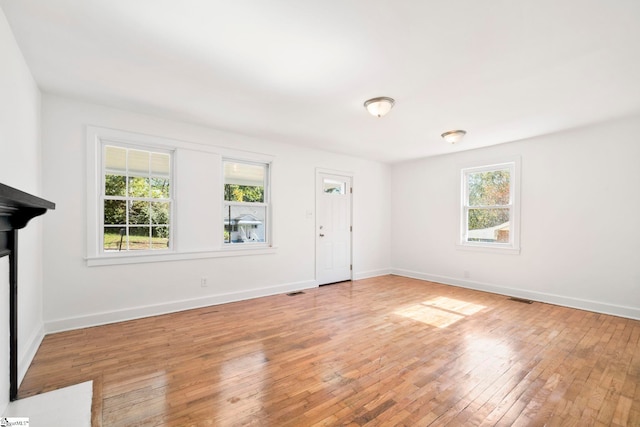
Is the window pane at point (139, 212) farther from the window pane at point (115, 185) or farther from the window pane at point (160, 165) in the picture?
the window pane at point (160, 165)

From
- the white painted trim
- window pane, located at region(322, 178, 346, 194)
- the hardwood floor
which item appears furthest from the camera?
window pane, located at region(322, 178, 346, 194)

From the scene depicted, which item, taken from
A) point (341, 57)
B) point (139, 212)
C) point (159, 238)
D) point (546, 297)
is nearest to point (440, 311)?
point (546, 297)

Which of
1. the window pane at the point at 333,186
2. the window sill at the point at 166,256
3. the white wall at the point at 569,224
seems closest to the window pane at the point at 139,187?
the window sill at the point at 166,256

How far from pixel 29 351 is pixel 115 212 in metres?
1.64

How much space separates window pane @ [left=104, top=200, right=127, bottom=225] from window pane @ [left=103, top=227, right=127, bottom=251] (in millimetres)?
87

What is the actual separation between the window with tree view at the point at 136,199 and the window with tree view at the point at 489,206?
512 cm

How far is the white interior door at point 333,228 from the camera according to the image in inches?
220

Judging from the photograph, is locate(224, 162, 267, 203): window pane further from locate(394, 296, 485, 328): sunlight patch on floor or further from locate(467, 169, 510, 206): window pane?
locate(467, 169, 510, 206): window pane

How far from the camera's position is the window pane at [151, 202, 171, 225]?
13.0 feet

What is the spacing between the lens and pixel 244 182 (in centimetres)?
479

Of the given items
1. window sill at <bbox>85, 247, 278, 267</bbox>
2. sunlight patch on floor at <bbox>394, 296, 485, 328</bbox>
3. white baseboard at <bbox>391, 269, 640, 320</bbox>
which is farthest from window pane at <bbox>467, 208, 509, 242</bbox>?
window sill at <bbox>85, 247, 278, 267</bbox>

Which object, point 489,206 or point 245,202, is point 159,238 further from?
point 489,206

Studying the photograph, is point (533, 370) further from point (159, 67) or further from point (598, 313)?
point (159, 67)

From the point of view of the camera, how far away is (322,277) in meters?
5.63
